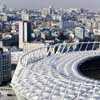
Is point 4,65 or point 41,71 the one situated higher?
point 41,71

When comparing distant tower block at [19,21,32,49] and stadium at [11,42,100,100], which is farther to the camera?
distant tower block at [19,21,32,49]

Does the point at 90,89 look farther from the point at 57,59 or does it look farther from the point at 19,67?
the point at 57,59

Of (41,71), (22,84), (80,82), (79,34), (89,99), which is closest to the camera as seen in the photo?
(89,99)

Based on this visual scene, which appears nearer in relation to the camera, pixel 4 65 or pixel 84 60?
pixel 84 60

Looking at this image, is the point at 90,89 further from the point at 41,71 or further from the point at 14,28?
the point at 14,28

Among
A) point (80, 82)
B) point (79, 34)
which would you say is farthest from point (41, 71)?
point (79, 34)

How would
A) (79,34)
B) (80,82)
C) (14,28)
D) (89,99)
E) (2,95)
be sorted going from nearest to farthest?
1. (89,99)
2. (80,82)
3. (2,95)
4. (79,34)
5. (14,28)

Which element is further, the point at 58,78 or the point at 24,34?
the point at 24,34

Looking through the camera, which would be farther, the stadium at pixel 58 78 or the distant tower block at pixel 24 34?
the distant tower block at pixel 24 34
